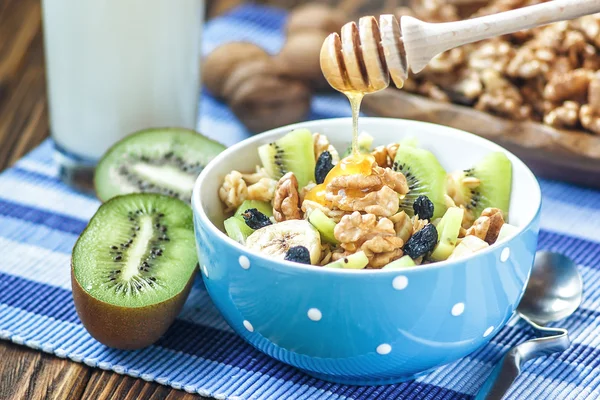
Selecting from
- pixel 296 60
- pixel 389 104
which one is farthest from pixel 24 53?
pixel 389 104

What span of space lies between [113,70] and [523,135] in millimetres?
718

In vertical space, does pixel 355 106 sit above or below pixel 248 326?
above

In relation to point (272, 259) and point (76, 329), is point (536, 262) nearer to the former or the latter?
point (272, 259)

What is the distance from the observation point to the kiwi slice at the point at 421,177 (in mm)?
1141

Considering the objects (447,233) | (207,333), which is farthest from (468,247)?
(207,333)

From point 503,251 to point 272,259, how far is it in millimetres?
259

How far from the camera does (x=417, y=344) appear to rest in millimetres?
964

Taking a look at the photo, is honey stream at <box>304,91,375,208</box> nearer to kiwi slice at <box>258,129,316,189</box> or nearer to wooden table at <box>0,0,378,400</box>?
kiwi slice at <box>258,129,316,189</box>

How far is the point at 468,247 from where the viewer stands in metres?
1.01

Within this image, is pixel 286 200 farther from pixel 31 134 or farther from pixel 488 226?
pixel 31 134

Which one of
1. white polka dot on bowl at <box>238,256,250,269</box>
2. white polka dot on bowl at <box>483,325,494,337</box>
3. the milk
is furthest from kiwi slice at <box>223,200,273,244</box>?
the milk

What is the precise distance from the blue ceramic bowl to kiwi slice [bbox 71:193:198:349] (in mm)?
86

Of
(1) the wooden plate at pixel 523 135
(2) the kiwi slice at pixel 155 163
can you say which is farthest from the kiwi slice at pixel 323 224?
(1) the wooden plate at pixel 523 135

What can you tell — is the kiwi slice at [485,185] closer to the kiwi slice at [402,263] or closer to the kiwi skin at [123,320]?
the kiwi slice at [402,263]
